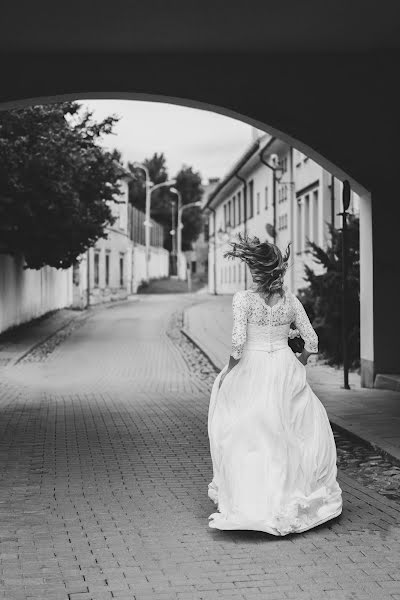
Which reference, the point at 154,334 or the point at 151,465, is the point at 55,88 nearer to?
the point at 151,465

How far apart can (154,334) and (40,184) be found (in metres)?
7.21

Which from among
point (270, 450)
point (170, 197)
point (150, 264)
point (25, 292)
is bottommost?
point (270, 450)

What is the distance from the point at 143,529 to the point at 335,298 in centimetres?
1246

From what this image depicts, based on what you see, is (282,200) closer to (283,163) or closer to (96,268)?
(283,163)

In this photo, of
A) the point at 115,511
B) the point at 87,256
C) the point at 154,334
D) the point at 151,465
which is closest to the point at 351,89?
the point at 151,465

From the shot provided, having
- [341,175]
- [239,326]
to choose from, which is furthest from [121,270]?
[239,326]

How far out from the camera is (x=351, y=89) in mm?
13883

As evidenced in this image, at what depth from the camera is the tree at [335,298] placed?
1768 cm

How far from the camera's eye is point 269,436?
20.0 ft

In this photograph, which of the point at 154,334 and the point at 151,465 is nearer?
the point at 151,465

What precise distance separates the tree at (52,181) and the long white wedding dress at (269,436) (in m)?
16.7

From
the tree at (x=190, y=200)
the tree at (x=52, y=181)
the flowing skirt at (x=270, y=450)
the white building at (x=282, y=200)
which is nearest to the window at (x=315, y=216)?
the white building at (x=282, y=200)

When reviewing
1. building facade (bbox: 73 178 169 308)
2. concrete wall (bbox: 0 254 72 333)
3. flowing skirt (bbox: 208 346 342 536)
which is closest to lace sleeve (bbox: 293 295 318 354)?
flowing skirt (bbox: 208 346 342 536)

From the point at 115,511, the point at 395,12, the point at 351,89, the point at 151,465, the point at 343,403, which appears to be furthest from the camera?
the point at 351,89
